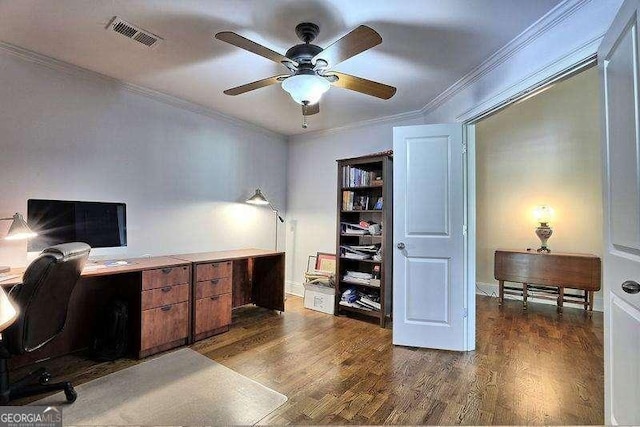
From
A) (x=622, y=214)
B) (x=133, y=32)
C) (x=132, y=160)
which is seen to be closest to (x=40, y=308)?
(x=132, y=160)

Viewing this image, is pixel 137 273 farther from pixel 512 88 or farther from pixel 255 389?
pixel 512 88

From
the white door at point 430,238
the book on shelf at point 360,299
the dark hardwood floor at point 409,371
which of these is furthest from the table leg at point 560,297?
the book on shelf at point 360,299

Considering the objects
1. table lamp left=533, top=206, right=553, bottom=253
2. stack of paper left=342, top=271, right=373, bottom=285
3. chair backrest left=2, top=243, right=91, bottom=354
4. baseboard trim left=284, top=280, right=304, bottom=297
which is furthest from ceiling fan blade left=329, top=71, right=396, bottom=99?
table lamp left=533, top=206, right=553, bottom=253

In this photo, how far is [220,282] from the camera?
2.94m

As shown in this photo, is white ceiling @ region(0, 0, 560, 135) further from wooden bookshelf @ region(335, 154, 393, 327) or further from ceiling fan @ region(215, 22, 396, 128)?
A: wooden bookshelf @ region(335, 154, 393, 327)

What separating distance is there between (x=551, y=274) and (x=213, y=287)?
393 centimetres

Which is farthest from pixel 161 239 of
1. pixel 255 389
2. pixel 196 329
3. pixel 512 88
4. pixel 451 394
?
pixel 512 88

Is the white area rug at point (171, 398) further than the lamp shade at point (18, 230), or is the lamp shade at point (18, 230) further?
the lamp shade at point (18, 230)

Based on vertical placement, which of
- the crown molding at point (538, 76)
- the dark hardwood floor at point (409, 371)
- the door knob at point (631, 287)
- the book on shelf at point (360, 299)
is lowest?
the dark hardwood floor at point (409, 371)

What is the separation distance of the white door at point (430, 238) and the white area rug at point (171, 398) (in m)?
1.40

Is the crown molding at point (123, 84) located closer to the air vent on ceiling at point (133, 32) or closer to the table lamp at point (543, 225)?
the air vent on ceiling at point (133, 32)

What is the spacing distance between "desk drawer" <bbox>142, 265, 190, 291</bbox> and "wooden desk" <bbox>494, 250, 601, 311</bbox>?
151 inches

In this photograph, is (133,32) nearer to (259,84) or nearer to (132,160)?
(259,84)

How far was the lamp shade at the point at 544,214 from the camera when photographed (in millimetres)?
4102
